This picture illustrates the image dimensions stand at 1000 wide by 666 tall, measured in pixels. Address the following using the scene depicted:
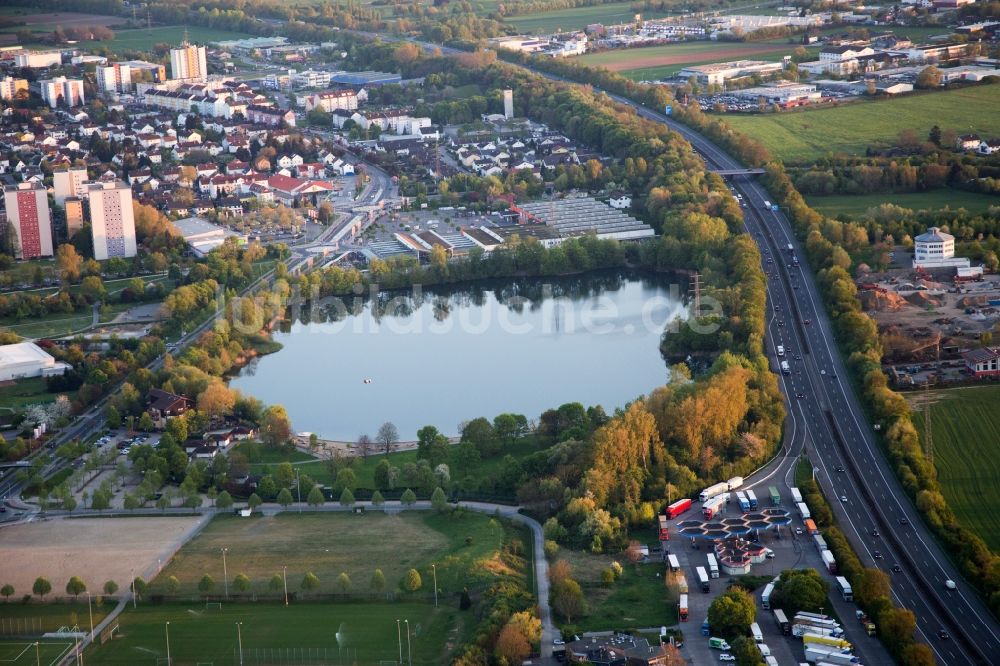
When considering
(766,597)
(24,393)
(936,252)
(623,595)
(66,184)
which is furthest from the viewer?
(66,184)

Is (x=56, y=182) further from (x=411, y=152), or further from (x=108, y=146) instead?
(x=411, y=152)

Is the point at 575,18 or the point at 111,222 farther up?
the point at 575,18

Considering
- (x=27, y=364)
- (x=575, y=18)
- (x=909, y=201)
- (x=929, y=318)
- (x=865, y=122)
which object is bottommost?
(x=27, y=364)

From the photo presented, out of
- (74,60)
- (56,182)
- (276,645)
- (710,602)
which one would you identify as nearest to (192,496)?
(276,645)

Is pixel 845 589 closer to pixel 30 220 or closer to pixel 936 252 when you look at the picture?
pixel 936 252

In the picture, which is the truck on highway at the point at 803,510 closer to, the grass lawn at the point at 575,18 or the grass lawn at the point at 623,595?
the grass lawn at the point at 623,595

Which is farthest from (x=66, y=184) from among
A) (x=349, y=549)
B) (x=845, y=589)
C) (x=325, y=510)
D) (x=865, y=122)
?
(x=845, y=589)
